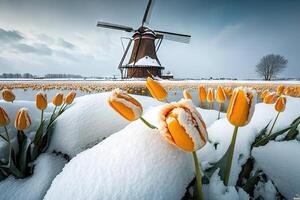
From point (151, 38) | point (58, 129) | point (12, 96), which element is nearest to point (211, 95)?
point (58, 129)

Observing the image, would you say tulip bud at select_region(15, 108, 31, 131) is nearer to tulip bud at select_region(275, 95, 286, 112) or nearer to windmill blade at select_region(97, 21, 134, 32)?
tulip bud at select_region(275, 95, 286, 112)

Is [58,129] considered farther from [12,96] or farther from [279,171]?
[279,171]

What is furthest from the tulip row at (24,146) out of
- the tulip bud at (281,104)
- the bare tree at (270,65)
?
the bare tree at (270,65)

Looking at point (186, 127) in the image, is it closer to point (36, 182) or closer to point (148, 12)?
point (36, 182)

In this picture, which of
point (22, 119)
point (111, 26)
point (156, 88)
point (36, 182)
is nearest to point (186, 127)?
point (156, 88)

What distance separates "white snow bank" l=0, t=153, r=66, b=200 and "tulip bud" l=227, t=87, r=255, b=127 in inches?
49.8

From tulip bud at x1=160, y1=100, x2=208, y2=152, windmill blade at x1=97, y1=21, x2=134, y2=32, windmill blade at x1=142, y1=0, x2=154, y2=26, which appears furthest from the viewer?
windmill blade at x1=97, y1=21, x2=134, y2=32

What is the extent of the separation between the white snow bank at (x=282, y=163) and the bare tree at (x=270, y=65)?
53.1 metres

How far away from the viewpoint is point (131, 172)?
0.70 metres

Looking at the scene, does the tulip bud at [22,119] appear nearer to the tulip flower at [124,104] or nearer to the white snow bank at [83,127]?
the white snow bank at [83,127]

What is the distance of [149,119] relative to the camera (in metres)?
1.07

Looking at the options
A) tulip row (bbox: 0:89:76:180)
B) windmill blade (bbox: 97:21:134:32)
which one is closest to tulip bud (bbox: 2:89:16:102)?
tulip row (bbox: 0:89:76:180)

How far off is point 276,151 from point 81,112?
4.63ft

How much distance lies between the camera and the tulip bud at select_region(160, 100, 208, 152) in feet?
1.85
